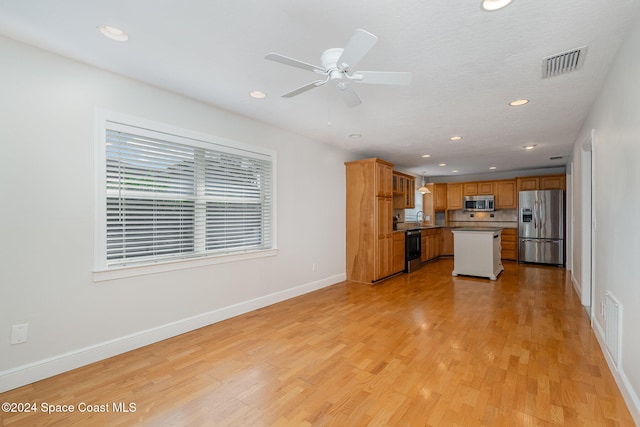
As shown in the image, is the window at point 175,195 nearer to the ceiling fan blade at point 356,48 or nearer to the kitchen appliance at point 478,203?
the ceiling fan blade at point 356,48

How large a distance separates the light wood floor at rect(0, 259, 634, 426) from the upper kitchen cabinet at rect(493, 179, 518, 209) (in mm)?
4828

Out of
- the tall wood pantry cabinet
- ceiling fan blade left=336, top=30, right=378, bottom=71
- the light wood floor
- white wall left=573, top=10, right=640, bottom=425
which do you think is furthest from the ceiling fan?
the tall wood pantry cabinet

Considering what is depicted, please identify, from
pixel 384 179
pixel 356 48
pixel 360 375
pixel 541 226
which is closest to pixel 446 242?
pixel 541 226

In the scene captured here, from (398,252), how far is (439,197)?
12.3 feet

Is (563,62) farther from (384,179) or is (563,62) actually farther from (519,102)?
(384,179)

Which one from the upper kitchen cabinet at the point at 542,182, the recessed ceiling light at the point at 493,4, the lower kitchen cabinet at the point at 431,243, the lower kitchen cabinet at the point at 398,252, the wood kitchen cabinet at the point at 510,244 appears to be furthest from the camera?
the wood kitchen cabinet at the point at 510,244

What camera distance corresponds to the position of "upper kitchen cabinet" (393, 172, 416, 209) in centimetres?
646

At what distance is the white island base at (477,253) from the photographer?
5.62 m

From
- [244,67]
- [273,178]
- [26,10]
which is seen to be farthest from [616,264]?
[26,10]

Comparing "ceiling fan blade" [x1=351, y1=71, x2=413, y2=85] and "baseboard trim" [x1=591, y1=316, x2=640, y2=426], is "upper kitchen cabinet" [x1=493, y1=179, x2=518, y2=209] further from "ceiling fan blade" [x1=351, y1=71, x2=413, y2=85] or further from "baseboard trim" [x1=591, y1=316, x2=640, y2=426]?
"ceiling fan blade" [x1=351, y1=71, x2=413, y2=85]

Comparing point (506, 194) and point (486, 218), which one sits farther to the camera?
point (486, 218)

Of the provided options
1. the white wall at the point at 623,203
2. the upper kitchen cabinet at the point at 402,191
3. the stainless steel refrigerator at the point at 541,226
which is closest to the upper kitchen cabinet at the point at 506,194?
the stainless steel refrigerator at the point at 541,226

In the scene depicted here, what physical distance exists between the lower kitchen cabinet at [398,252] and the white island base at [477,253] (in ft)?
3.48

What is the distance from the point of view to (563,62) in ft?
7.84
